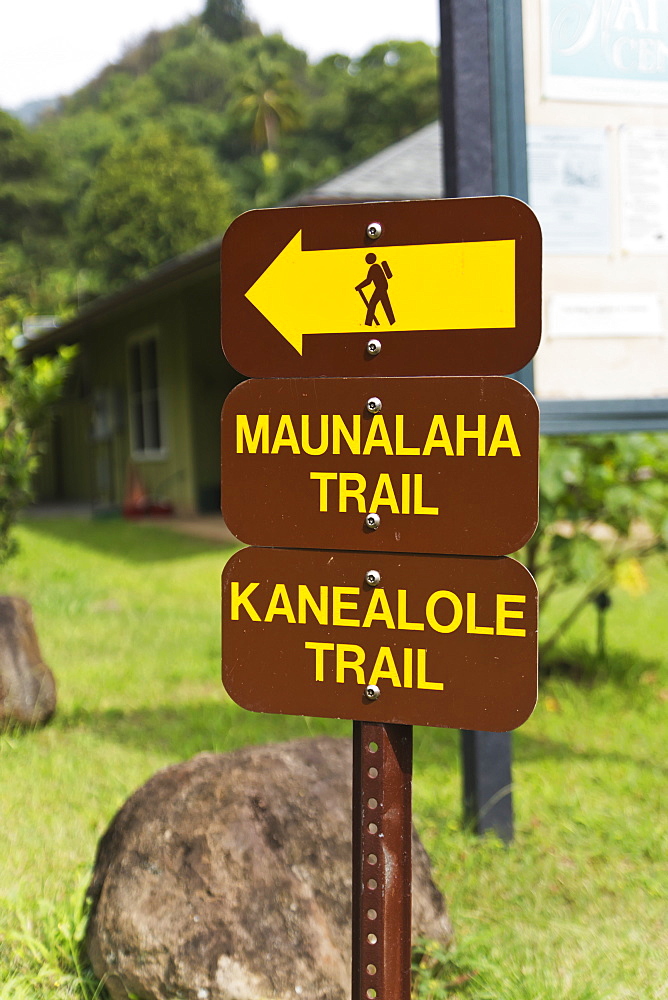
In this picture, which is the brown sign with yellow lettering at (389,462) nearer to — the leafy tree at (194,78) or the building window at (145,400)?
the building window at (145,400)

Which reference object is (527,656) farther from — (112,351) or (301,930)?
(112,351)

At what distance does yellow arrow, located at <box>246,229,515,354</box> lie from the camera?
1.80 meters

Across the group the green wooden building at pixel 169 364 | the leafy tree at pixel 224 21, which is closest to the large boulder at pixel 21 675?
the green wooden building at pixel 169 364

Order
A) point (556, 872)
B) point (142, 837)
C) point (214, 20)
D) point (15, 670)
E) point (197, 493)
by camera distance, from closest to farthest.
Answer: point (142, 837) → point (556, 872) → point (15, 670) → point (197, 493) → point (214, 20)

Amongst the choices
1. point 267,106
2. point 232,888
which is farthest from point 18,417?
point 267,106

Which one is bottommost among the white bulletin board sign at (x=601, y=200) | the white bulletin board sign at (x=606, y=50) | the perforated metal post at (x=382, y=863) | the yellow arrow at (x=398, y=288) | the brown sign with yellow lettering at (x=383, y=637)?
the perforated metal post at (x=382, y=863)

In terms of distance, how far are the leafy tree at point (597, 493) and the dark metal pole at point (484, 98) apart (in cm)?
150

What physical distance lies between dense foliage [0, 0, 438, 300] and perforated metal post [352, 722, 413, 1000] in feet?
110

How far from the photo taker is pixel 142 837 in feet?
8.48

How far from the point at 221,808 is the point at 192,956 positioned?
1.23ft

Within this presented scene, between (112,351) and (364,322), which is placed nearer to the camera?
(364,322)

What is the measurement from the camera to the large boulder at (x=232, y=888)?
2.38 m

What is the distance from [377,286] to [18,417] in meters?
5.97

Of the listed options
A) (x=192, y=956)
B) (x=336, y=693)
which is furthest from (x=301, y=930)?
(x=336, y=693)
